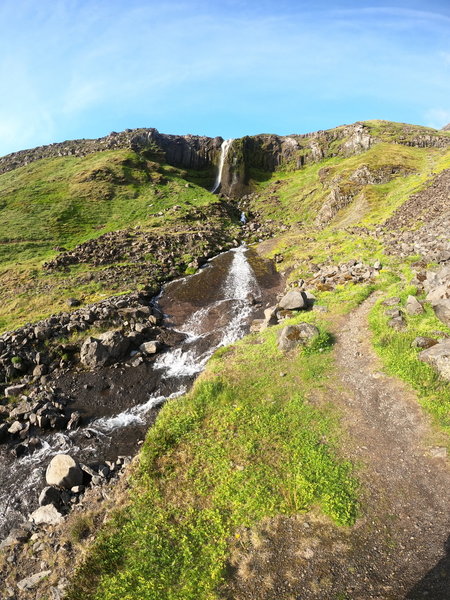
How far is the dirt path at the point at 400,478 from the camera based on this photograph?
11430mm

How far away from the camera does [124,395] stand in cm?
2734

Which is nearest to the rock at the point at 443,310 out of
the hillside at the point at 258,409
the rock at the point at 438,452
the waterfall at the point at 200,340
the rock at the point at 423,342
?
the hillside at the point at 258,409

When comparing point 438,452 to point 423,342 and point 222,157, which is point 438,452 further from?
point 222,157

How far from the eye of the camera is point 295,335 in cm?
2583

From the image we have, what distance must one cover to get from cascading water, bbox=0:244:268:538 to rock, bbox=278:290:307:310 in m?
5.13

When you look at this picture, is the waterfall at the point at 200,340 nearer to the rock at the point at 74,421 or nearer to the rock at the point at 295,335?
the rock at the point at 74,421

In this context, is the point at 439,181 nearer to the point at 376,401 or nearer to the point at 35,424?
the point at 376,401

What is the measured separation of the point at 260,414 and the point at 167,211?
68.5 metres

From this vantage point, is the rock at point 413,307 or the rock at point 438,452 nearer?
the rock at point 438,452

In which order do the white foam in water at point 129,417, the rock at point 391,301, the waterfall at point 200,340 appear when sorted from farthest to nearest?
the rock at point 391,301, the waterfall at point 200,340, the white foam in water at point 129,417

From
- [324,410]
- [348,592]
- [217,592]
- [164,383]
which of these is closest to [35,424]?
[164,383]

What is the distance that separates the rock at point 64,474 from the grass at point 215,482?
146 inches

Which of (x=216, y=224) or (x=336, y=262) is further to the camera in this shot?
(x=216, y=224)

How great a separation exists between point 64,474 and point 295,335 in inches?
682
